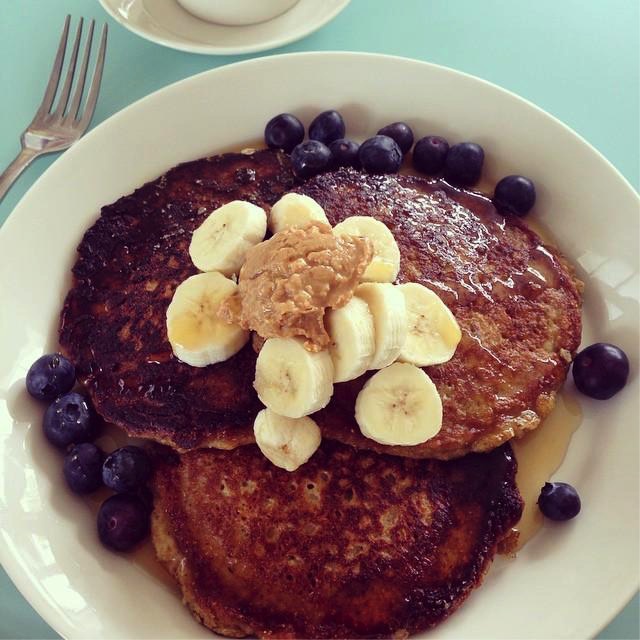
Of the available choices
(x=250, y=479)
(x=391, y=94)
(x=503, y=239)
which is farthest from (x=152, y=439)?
(x=391, y=94)

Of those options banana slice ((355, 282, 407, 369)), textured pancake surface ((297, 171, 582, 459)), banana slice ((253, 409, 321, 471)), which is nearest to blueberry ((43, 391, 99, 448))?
banana slice ((253, 409, 321, 471))

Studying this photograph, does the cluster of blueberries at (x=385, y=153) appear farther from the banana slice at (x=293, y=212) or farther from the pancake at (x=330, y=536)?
the pancake at (x=330, y=536)

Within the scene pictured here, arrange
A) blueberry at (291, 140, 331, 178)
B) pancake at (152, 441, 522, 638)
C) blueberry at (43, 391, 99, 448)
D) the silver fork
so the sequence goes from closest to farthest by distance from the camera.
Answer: pancake at (152, 441, 522, 638)
blueberry at (43, 391, 99, 448)
blueberry at (291, 140, 331, 178)
the silver fork

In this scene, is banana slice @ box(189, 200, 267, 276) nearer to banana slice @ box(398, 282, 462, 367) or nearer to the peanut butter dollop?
the peanut butter dollop

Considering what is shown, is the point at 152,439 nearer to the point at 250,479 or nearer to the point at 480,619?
the point at 250,479

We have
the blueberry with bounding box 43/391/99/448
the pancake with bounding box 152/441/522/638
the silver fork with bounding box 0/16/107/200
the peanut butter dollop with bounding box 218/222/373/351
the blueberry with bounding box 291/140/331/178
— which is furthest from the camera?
the silver fork with bounding box 0/16/107/200
